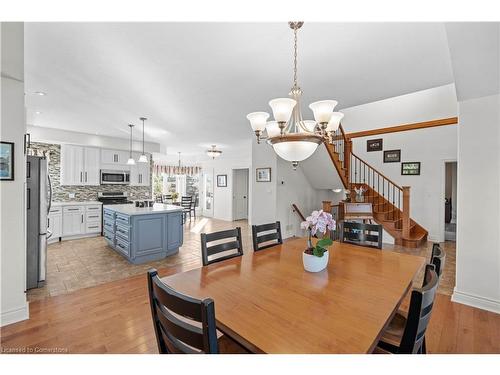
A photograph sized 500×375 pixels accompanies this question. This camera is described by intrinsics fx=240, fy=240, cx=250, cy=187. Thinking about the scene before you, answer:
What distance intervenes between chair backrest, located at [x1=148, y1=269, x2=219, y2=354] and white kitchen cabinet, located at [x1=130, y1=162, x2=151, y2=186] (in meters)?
6.22

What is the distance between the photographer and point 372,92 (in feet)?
10.3

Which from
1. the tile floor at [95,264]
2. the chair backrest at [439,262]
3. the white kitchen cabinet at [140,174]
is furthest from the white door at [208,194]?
the chair backrest at [439,262]

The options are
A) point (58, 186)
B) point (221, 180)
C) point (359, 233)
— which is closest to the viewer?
point (359, 233)

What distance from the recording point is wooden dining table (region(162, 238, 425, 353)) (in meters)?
0.89

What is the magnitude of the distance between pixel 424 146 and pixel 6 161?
747cm

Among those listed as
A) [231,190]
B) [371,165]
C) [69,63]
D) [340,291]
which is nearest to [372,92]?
[340,291]

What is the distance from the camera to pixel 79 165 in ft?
18.9

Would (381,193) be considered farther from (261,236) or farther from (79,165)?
(79,165)

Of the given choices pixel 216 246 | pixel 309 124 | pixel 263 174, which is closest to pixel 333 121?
pixel 309 124

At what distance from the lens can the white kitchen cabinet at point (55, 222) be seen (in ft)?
16.5

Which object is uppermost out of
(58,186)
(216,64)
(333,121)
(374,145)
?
(216,64)

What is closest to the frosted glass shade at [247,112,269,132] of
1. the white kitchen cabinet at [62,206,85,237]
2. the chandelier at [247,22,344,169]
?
the chandelier at [247,22,344,169]

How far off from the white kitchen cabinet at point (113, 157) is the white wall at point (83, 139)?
0.15 meters

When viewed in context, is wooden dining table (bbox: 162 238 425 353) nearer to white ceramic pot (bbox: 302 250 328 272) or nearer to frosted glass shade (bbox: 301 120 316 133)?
white ceramic pot (bbox: 302 250 328 272)
